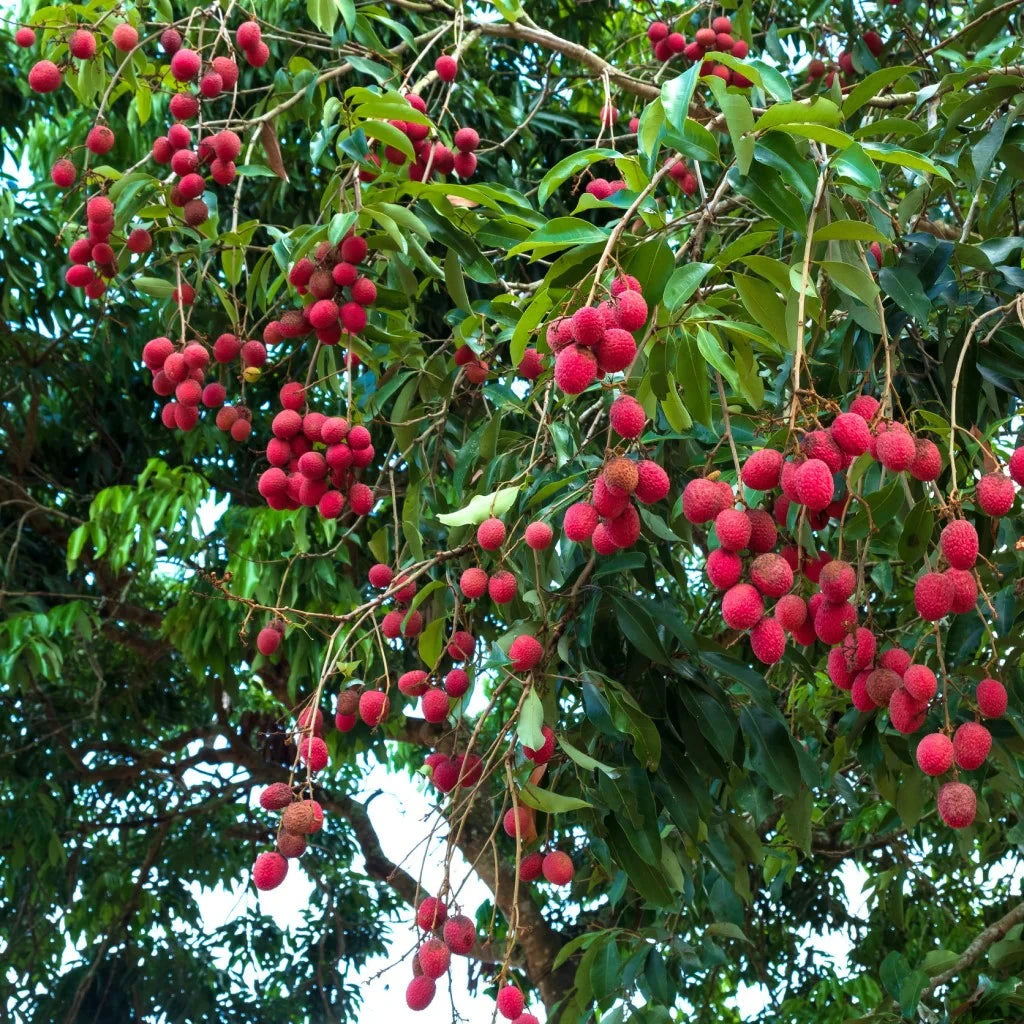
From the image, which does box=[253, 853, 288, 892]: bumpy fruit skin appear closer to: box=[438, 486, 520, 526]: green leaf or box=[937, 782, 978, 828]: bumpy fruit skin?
box=[438, 486, 520, 526]: green leaf

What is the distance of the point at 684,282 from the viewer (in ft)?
4.23

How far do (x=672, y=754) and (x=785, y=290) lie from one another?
2.15 ft

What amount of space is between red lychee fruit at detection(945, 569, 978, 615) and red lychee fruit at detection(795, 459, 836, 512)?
142mm

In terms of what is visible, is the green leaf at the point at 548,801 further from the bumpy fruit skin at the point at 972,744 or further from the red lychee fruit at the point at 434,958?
the bumpy fruit skin at the point at 972,744

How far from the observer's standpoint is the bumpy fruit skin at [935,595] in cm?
109

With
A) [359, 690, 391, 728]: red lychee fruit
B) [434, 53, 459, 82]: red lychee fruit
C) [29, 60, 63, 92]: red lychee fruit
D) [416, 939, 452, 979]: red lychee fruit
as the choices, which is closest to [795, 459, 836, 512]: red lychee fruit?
[416, 939, 452, 979]: red lychee fruit

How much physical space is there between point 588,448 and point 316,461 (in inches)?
21.3

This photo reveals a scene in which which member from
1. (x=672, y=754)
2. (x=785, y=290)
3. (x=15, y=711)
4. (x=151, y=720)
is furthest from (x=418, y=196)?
(x=151, y=720)

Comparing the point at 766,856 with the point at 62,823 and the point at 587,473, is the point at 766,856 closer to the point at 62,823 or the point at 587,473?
the point at 587,473

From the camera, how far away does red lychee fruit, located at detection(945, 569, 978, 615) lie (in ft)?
3.57

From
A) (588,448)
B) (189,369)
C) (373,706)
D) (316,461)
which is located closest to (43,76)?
(189,369)

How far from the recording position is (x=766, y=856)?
269 cm

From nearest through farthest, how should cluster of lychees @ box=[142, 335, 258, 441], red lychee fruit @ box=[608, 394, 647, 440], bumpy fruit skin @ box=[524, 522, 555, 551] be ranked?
red lychee fruit @ box=[608, 394, 647, 440] < bumpy fruit skin @ box=[524, 522, 555, 551] < cluster of lychees @ box=[142, 335, 258, 441]

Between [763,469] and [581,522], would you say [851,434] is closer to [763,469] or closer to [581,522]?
[763,469]
